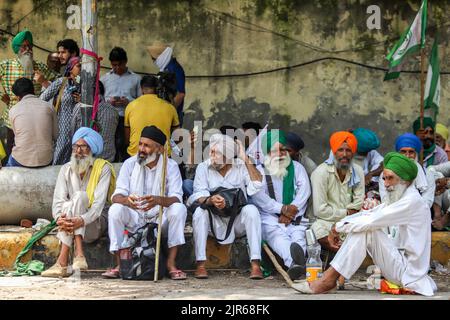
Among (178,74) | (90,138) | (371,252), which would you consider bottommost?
(371,252)

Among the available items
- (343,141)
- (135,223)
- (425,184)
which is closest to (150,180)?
(135,223)

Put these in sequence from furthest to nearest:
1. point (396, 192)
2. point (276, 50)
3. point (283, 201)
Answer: point (276, 50) < point (283, 201) < point (396, 192)

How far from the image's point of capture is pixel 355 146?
11.3m

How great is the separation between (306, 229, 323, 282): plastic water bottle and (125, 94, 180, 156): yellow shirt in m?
1.99

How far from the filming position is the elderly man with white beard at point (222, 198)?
35.3 ft

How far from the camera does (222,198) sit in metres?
10.8

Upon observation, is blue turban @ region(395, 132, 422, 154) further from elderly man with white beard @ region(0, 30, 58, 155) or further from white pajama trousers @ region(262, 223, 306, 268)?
elderly man with white beard @ region(0, 30, 58, 155)

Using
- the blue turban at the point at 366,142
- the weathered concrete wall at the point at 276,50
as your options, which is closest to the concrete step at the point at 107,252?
the blue turban at the point at 366,142

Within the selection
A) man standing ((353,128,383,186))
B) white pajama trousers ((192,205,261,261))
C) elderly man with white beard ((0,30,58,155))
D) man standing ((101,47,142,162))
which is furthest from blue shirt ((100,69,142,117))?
white pajama trousers ((192,205,261,261))

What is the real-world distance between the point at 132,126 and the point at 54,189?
45.3 inches

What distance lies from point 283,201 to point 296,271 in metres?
0.96

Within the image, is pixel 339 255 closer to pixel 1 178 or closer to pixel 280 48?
pixel 1 178

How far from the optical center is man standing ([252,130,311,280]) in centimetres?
1092

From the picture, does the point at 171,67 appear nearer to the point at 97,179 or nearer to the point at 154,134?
the point at 154,134
